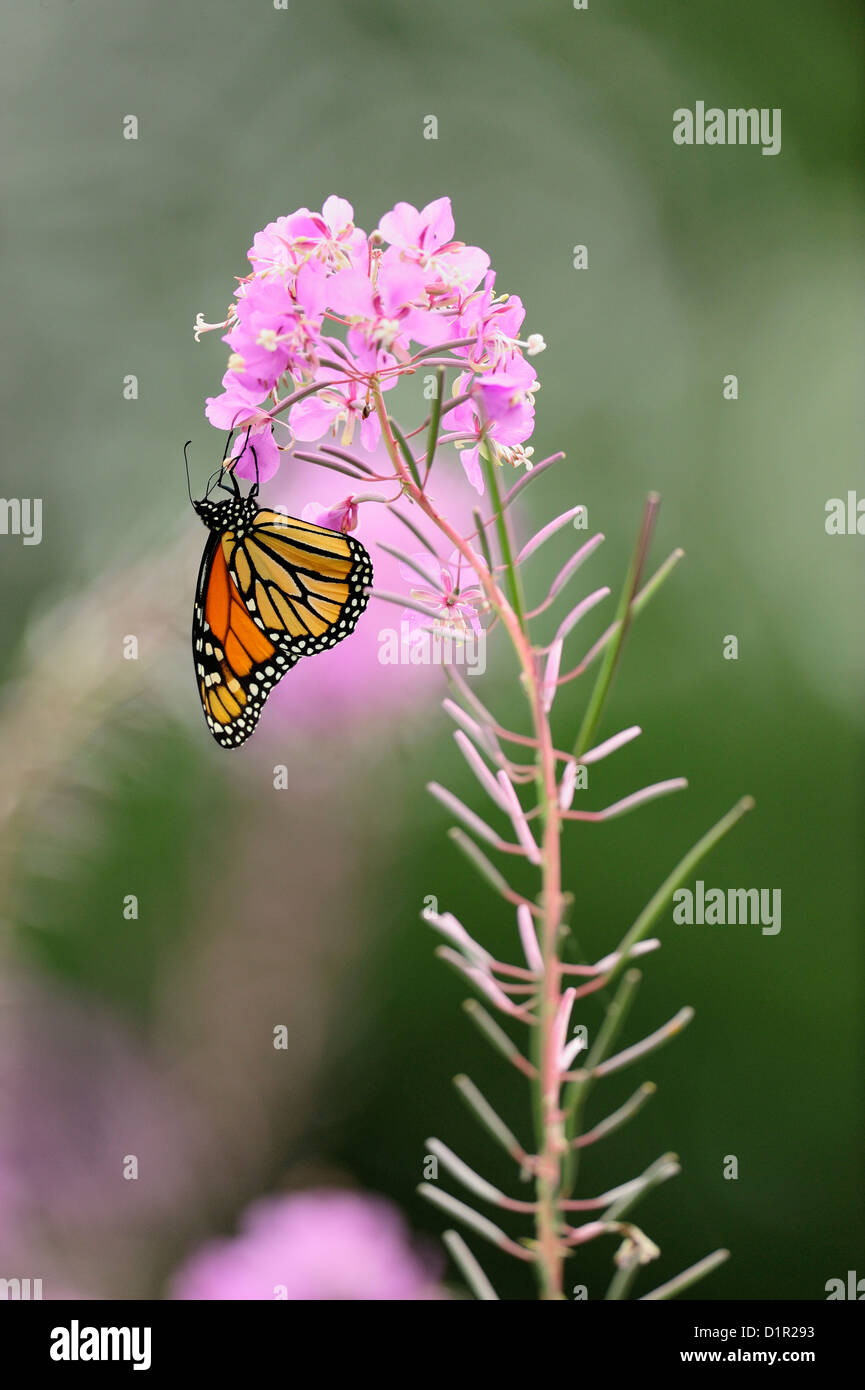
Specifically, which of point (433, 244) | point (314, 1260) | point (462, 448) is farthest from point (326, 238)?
point (314, 1260)

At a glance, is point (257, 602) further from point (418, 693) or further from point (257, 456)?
point (418, 693)

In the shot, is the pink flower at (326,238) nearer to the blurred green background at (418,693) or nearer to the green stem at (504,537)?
the green stem at (504,537)

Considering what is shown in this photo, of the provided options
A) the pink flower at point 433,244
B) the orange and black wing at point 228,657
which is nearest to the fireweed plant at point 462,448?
the pink flower at point 433,244

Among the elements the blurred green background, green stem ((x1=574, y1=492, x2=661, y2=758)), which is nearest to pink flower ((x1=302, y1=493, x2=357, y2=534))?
green stem ((x1=574, y1=492, x2=661, y2=758))

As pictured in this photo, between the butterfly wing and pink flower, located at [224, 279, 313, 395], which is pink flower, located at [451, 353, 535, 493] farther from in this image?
the butterfly wing

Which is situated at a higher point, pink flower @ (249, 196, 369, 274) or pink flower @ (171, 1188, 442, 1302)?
pink flower @ (249, 196, 369, 274)

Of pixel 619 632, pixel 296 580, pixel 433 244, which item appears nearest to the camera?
pixel 619 632
